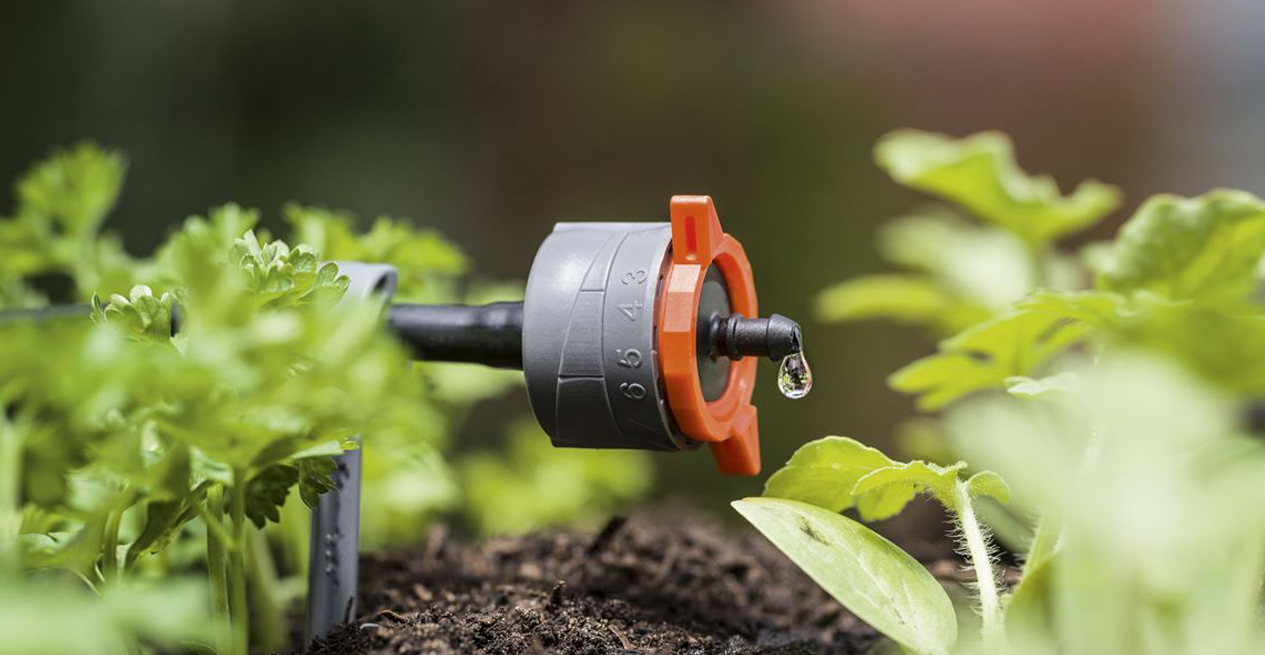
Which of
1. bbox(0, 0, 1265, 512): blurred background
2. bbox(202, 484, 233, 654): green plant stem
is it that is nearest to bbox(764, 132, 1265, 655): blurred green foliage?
bbox(202, 484, 233, 654): green plant stem

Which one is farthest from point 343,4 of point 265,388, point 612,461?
point 265,388

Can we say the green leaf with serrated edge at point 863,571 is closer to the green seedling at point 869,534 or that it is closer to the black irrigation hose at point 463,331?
the green seedling at point 869,534

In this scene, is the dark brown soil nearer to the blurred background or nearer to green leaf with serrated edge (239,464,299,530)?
green leaf with serrated edge (239,464,299,530)

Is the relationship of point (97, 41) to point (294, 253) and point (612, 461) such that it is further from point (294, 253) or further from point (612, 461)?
point (294, 253)

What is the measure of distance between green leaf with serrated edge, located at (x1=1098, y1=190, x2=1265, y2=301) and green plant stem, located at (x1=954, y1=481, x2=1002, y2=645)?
7.7 inches

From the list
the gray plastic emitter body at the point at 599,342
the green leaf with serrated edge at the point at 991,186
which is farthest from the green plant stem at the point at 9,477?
the green leaf with serrated edge at the point at 991,186

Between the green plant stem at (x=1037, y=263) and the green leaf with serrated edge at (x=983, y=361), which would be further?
the green plant stem at (x=1037, y=263)

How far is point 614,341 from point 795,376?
107 mm

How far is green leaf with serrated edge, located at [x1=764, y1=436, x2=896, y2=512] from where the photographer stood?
44cm

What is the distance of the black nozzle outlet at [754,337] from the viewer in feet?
1.46

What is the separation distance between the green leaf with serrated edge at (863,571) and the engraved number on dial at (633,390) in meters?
0.06

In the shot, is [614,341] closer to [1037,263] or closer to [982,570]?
[982,570]

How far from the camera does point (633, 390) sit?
423 mm

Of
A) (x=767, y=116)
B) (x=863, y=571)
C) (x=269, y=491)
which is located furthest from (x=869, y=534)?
(x=767, y=116)
